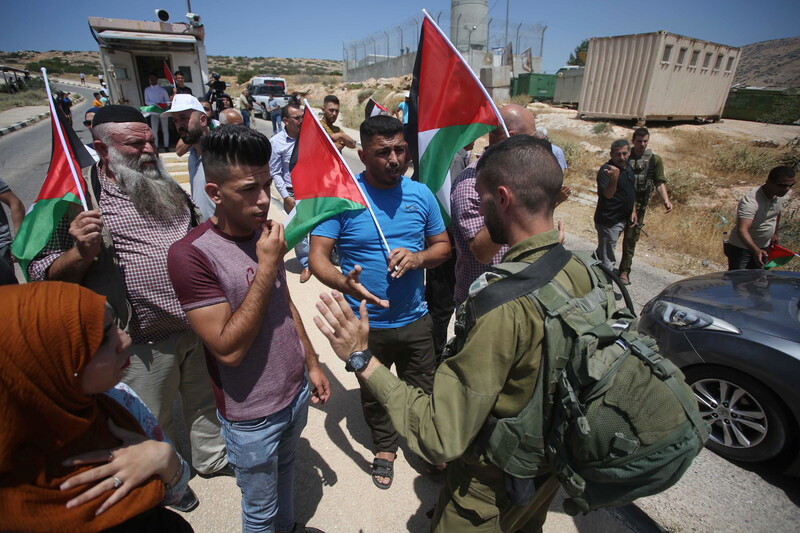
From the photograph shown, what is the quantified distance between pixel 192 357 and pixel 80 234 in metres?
0.95

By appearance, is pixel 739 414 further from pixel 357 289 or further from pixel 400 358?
pixel 357 289

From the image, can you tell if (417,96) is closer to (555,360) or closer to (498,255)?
(498,255)

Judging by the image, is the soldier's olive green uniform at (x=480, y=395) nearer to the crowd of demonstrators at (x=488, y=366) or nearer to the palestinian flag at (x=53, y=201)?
the crowd of demonstrators at (x=488, y=366)

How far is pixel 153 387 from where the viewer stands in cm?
231

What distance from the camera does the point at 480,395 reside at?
1268 millimetres

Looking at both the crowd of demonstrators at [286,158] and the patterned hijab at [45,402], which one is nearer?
the patterned hijab at [45,402]

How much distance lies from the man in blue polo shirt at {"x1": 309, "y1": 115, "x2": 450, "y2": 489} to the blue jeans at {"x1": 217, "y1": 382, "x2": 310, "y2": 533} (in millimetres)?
797

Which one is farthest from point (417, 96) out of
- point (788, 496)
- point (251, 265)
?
point (788, 496)

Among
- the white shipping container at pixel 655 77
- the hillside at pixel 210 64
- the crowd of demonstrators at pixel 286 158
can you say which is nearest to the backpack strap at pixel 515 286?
the crowd of demonstrators at pixel 286 158

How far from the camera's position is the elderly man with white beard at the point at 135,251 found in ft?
6.59

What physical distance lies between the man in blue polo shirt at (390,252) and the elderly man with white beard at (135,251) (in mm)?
830

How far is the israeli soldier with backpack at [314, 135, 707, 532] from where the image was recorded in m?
1.17

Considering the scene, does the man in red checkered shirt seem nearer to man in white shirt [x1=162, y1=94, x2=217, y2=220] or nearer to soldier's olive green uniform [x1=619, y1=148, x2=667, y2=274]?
man in white shirt [x1=162, y1=94, x2=217, y2=220]

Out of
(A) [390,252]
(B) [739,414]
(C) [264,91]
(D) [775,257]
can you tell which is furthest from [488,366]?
(C) [264,91]
